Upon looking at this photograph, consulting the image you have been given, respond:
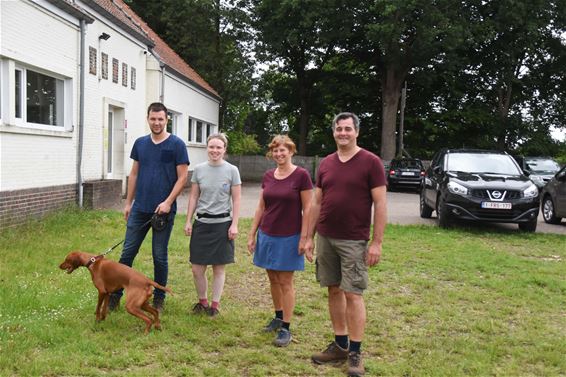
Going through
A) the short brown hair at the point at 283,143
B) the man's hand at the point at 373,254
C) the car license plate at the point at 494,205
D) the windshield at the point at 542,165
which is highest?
the short brown hair at the point at 283,143

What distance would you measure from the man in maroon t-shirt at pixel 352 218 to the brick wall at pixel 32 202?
694 centimetres

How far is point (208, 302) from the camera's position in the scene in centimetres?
594

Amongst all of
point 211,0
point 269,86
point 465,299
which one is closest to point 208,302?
point 465,299

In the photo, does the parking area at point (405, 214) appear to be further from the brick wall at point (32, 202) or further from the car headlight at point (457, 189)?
the brick wall at point (32, 202)

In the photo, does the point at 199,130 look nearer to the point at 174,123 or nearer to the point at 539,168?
the point at 174,123

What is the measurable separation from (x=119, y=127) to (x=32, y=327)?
1235 centimetres

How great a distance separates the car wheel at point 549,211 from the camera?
45.6 ft

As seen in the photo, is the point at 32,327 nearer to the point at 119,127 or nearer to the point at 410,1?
the point at 119,127

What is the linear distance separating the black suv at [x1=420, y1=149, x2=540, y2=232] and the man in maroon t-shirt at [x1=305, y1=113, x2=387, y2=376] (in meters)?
7.40

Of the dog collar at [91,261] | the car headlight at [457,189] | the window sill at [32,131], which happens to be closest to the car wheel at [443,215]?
the car headlight at [457,189]

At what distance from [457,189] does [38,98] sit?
8.37 meters

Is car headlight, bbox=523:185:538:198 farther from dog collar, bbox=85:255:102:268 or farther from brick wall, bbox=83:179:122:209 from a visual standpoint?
brick wall, bbox=83:179:122:209

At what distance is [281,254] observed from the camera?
4.82m

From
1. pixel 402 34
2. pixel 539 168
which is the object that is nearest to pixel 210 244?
pixel 539 168
